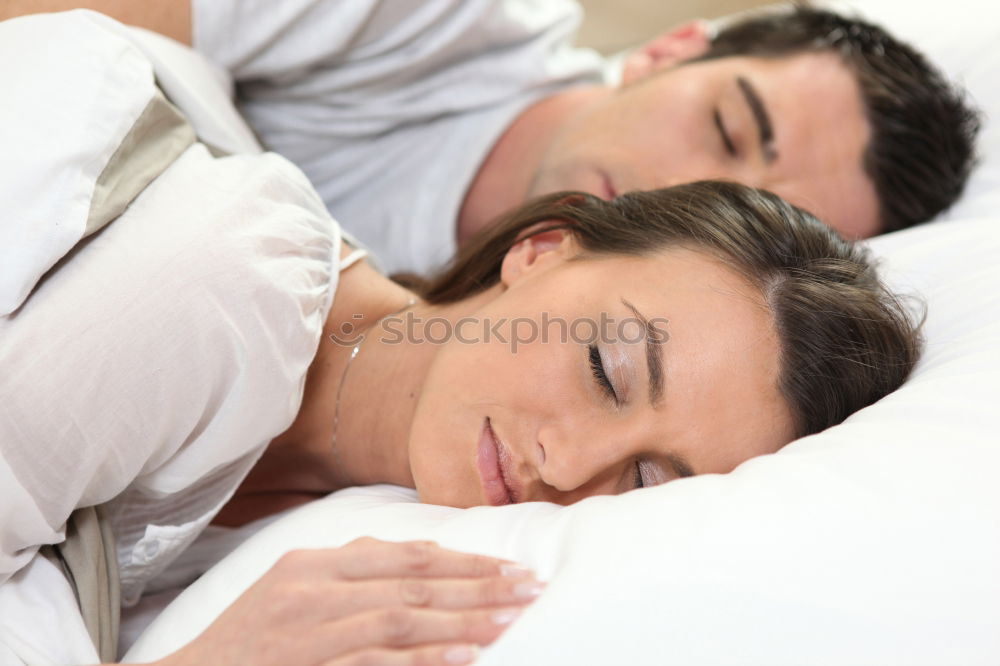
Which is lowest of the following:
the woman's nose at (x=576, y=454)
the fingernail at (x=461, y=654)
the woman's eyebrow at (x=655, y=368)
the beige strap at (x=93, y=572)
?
the beige strap at (x=93, y=572)

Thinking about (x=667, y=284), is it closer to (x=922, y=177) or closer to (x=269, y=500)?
(x=269, y=500)

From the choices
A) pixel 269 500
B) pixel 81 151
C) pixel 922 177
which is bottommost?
pixel 269 500

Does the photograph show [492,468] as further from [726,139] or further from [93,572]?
[726,139]

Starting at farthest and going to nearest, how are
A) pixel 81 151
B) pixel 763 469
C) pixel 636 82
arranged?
pixel 636 82 → pixel 81 151 → pixel 763 469

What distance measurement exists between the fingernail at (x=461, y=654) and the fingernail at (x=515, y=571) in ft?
0.20

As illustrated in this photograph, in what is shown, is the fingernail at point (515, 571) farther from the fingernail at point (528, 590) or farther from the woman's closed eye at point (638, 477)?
the woman's closed eye at point (638, 477)

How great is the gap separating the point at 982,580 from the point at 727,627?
19cm

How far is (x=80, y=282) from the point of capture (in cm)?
78

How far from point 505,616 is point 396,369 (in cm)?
46

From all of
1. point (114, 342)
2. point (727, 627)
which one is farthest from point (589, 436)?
point (114, 342)

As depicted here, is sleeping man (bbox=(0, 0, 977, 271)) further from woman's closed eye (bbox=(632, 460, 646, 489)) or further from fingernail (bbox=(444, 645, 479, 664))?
fingernail (bbox=(444, 645, 479, 664))

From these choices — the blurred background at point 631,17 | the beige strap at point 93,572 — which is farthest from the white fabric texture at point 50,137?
the blurred background at point 631,17

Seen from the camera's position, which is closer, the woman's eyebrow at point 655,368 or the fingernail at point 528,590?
the fingernail at point 528,590

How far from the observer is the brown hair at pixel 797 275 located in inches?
34.6
